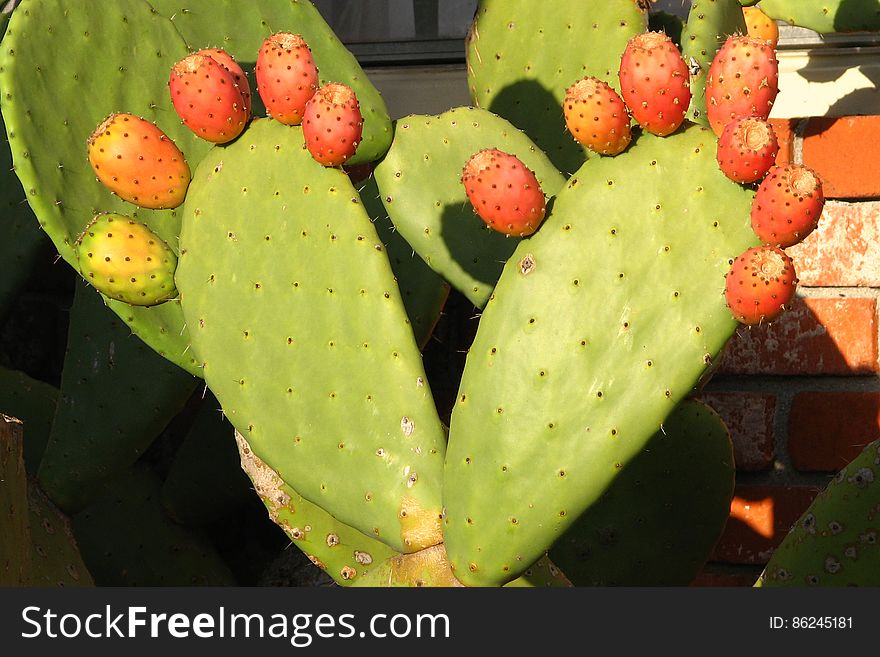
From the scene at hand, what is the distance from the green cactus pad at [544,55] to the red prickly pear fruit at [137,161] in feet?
1.16

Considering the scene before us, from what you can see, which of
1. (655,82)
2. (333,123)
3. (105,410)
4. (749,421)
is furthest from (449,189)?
(749,421)

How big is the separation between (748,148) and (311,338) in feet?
1.15

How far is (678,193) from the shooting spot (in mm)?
718

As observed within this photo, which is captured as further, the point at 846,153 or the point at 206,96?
the point at 846,153

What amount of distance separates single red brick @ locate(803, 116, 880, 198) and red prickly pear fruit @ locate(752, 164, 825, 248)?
629 millimetres

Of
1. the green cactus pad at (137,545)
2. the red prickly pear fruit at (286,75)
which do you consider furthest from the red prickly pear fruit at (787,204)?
the green cactus pad at (137,545)

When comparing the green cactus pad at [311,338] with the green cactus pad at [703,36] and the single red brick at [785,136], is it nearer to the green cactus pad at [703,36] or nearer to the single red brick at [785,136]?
the green cactus pad at [703,36]

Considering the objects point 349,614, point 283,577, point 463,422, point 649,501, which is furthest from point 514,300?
point 283,577

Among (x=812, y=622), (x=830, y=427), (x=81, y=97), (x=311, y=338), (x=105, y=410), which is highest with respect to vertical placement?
(x=81, y=97)

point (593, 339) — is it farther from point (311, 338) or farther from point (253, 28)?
point (253, 28)

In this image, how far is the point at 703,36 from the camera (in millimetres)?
991

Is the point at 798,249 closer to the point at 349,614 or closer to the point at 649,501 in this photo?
the point at 649,501

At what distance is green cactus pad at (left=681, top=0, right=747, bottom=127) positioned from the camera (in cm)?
95

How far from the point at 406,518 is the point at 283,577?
0.53 meters
